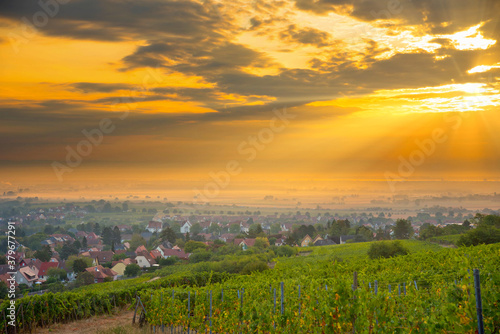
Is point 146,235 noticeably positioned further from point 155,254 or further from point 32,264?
point 32,264

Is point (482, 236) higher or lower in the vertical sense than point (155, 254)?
higher

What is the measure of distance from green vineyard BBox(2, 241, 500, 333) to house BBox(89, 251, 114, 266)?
50.1m

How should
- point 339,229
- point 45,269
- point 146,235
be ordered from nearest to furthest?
point 45,269 → point 339,229 → point 146,235

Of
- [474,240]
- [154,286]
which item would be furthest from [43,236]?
[474,240]

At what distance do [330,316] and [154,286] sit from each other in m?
18.4

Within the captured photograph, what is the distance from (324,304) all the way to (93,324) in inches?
532

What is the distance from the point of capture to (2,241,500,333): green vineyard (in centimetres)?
562

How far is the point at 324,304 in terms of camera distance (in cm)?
757

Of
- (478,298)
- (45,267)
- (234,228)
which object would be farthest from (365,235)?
(234,228)

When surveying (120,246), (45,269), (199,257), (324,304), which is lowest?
(120,246)

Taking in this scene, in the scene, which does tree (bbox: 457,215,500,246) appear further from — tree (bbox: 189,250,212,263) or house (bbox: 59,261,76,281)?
house (bbox: 59,261,76,281)

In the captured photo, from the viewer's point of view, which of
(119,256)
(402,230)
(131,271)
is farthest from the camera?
(119,256)

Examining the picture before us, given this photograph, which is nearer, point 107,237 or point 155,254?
point 155,254

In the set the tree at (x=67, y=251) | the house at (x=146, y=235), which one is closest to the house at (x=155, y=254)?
the tree at (x=67, y=251)
